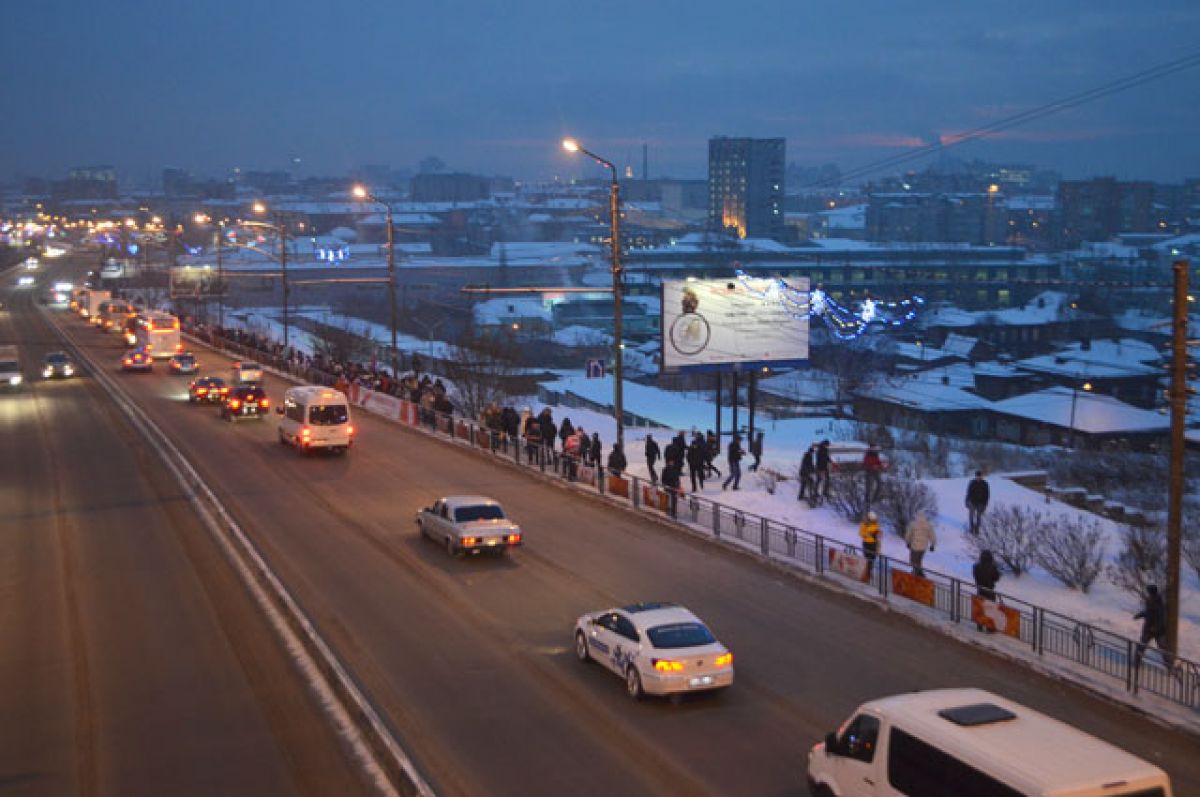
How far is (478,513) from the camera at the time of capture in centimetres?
2134

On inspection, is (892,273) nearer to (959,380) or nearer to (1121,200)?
(959,380)

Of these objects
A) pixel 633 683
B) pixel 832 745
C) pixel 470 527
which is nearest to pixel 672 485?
pixel 470 527

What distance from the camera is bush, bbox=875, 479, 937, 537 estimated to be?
24453mm

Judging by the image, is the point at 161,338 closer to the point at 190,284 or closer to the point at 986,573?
the point at 190,284

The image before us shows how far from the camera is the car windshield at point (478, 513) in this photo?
69.6 feet

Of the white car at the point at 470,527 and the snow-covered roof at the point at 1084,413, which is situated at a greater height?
the white car at the point at 470,527

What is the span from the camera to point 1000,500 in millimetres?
27516

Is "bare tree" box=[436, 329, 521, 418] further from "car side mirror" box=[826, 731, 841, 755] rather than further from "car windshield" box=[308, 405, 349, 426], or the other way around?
"car side mirror" box=[826, 731, 841, 755]

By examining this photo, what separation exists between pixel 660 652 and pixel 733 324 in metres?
22.7

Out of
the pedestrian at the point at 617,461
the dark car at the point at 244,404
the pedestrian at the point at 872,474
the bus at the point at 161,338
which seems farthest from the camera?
the bus at the point at 161,338

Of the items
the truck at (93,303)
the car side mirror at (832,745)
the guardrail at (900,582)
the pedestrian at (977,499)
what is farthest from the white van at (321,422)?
the truck at (93,303)

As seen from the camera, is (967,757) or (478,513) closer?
(967,757)

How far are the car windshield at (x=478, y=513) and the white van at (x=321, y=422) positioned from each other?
12.3m

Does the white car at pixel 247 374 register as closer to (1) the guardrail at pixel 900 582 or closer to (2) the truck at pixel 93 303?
(1) the guardrail at pixel 900 582
